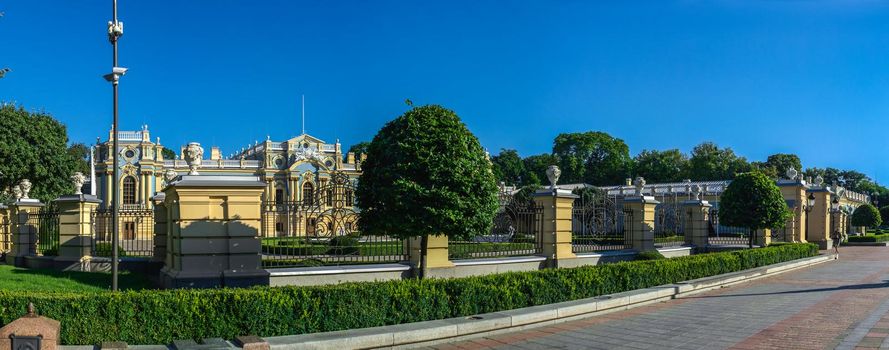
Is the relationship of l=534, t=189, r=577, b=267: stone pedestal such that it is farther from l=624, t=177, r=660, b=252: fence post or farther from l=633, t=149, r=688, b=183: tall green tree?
l=633, t=149, r=688, b=183: tall green tree

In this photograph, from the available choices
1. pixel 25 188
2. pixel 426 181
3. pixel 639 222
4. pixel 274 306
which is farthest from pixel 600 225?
pixel 25 188

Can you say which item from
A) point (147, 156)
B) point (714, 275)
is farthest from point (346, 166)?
point (714, 275)

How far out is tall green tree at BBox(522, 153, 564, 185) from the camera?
306ft

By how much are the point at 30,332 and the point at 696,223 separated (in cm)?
2536

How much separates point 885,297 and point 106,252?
21.5 m

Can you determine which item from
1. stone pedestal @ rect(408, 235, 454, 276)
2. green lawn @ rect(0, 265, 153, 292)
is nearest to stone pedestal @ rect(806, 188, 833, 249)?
stone pedestal @ rect(408, 235, 454, 276)

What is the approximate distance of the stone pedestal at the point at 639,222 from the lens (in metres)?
22.3

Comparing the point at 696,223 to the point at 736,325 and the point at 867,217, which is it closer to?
the point at 736,325

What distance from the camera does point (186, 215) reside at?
38.0 feet

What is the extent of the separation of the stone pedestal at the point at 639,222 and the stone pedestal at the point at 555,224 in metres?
4.59

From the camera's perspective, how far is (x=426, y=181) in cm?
1263

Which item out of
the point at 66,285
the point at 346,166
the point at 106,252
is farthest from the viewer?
the point at 346,166

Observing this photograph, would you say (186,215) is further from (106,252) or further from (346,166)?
(346,166)

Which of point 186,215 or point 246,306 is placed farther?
point 186,215
